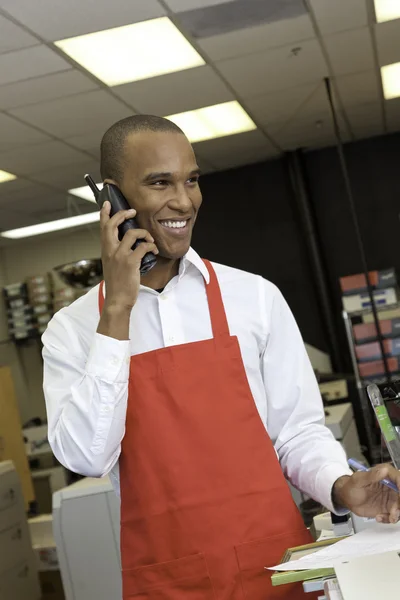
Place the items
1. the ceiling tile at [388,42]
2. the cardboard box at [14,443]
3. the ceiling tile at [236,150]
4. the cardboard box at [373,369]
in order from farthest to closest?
the cardboard box at [373,369], the cardboard box at [14,443], the ceiling tile at [236,150], the ceiling tile at [388,42]

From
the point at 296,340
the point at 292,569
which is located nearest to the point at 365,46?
the point at 296,340

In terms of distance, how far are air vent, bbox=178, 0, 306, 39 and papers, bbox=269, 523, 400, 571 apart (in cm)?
359

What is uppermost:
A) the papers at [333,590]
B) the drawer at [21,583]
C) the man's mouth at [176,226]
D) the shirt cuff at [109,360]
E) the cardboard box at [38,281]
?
the cardboard box at [38,281]

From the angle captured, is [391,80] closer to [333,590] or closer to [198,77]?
[198,77]

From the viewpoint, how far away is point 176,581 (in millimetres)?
1394

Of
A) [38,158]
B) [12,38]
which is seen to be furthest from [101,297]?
[38,158]

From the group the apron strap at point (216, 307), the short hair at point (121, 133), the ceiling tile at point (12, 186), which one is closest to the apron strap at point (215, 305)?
the apron strap at point (216, 307)

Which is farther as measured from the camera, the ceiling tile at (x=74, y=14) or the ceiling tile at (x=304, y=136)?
the ceiling tile at (x=304, y=136)

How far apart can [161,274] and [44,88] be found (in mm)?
3779

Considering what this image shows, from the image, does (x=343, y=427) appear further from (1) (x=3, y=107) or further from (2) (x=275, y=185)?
(2) (x=275, y=185)

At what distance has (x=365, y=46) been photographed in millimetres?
5637

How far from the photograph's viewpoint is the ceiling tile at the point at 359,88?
6383mm

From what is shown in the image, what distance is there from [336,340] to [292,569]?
25.8 feet

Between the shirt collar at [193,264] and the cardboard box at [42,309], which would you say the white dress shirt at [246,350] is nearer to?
the shirt collar at [193,264]
